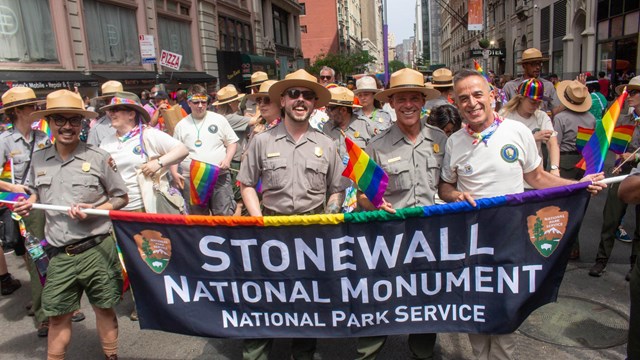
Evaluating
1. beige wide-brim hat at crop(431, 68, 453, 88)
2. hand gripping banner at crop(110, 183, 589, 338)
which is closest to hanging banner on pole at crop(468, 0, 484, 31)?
beige wide-brim hat at crop(431, 68, 453, 88)

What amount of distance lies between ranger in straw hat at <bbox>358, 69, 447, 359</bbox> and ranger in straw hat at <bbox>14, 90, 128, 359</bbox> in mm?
1972

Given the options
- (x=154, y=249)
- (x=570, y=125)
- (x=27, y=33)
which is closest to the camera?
(x=154, y=249)

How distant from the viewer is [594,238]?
631 centimetres

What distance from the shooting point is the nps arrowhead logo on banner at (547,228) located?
298 centimetres

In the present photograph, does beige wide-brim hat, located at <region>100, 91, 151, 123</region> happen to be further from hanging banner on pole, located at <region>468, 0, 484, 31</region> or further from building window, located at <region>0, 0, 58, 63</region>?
hanging banner on pole, located at <region>468, 0, 484, 31</region>

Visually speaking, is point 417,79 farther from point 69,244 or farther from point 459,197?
point 69,244

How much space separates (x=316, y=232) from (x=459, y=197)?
3.15 feet

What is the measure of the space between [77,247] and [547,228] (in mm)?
3256

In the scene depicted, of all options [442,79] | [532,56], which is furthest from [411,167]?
[532,56]

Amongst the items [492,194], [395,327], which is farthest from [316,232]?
[492,194]

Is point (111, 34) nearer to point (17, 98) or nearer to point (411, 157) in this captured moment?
point (17, 98)

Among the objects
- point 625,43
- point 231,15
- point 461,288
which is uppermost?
point 231,15

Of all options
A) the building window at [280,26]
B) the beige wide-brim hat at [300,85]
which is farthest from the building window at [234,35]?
the beige wide-brim hat at [300,85]

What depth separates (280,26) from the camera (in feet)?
141
